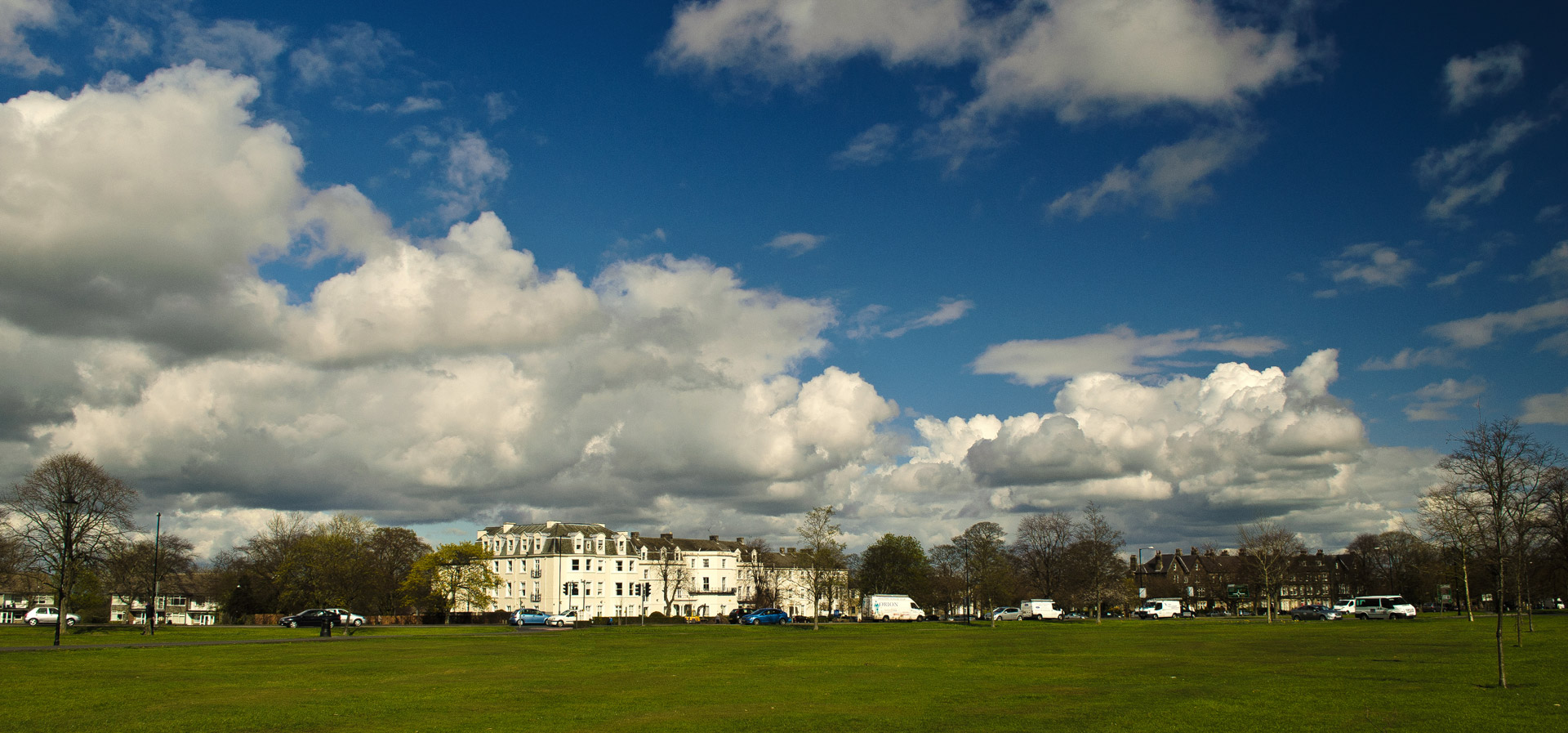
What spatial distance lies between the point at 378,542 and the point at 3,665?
334 ft

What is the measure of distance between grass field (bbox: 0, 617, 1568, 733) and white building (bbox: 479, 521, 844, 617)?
92.0 meters

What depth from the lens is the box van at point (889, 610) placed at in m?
100

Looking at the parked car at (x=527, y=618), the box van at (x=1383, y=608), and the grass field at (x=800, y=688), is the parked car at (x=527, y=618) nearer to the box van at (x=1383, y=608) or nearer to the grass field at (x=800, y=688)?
the grass field at (x=800, y=688)

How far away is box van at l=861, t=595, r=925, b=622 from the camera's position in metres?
100

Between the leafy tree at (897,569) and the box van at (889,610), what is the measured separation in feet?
129

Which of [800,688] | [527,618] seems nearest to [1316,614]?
[527,618]

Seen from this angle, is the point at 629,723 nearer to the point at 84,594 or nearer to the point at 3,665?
the point at 3,665

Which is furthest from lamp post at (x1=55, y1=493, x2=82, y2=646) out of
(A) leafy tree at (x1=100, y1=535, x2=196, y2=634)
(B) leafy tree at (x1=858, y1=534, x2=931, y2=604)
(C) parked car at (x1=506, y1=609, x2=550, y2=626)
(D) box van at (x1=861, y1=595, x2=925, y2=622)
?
(B) leafy tree at (x1=858, y1=534, x2=931, y2=604)

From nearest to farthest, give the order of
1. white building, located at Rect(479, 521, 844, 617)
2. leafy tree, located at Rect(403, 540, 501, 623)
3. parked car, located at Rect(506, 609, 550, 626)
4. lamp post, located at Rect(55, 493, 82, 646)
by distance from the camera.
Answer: lamp post, located at Rect(55, 493, 82, 646)
parked car, located at Rect(506, 609, 550, 626)
leafy tree, located at Rect(403, 540, 501, 623)
white building, located at Rect(479, 521, 844, 617)

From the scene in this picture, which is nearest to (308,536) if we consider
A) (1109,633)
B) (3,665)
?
(3,665)

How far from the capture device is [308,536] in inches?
4220

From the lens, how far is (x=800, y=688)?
25.1 metres

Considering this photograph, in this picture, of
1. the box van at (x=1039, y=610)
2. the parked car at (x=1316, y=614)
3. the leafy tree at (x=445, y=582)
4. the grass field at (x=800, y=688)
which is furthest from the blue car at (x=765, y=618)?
the parked car at (x=1316, y=614)

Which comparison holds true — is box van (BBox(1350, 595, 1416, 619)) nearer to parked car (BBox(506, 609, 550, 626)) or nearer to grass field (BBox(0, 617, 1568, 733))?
grass field (BBox(0, 617, 1568, 733))
